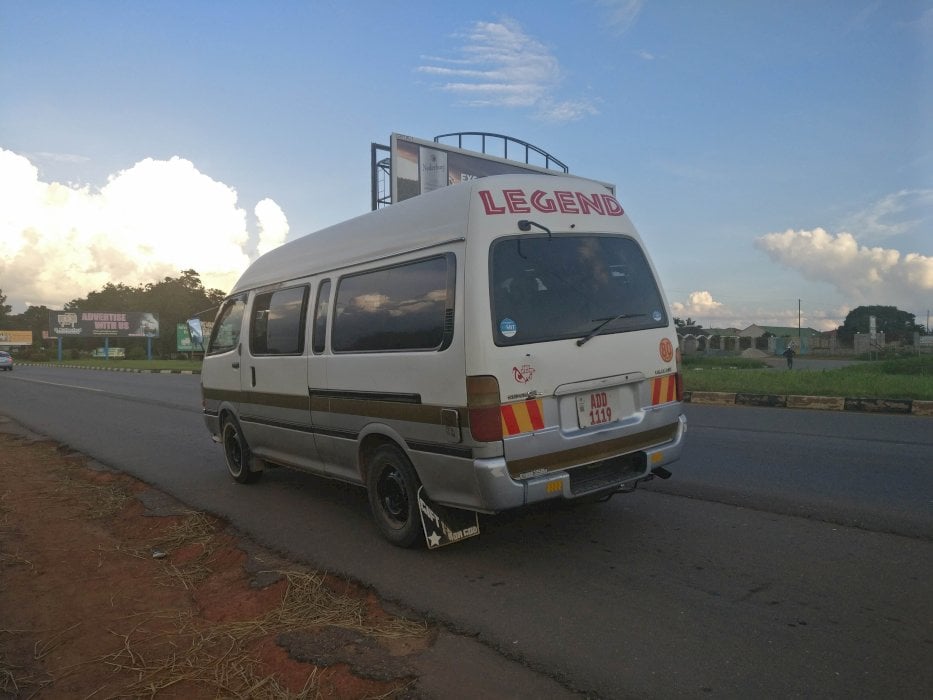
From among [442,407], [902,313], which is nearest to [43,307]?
[902,313]

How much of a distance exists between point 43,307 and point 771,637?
147452 mm

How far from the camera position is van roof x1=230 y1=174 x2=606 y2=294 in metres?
4.30

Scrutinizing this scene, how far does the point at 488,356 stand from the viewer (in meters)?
3.90

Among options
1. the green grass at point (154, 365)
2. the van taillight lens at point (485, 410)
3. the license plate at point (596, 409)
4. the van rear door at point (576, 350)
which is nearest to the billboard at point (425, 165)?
the van rear door at point (576, 350)

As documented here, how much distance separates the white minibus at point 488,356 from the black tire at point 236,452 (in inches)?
72.2

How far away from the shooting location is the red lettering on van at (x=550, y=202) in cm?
422

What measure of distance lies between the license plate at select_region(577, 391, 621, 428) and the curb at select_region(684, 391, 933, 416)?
932 cm

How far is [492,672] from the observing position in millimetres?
3016

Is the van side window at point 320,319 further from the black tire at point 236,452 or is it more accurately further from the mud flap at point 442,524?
the black tire at point 236,452

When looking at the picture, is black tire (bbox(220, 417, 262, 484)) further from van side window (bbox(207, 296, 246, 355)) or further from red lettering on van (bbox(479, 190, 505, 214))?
red lettering on van (bbox(479, 190, 505, 214))

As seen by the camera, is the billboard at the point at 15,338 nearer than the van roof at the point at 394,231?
No

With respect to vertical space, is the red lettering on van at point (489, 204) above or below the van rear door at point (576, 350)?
above

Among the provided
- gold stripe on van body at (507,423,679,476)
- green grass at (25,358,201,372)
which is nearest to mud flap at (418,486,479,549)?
gold stripe on van body at (507,423,679,476)

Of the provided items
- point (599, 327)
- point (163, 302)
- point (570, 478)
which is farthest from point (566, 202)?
point (163, 302)
